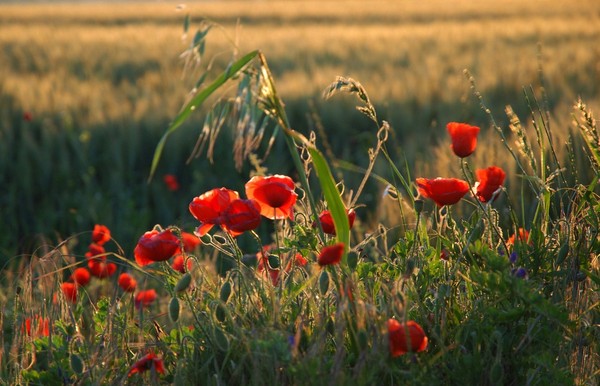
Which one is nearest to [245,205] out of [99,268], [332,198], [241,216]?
[241,216]

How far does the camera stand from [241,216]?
1.44 meters

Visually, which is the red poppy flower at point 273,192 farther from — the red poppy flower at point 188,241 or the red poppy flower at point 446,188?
the red poppy flower at point 188,241

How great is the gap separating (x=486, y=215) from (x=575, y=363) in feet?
1.01

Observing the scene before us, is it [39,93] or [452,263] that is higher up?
[452,263]

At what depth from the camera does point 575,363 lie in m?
1.46

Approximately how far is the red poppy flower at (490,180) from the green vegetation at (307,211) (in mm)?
26

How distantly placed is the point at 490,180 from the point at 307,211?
399 millimetres

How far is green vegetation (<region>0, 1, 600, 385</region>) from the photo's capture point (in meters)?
1.39

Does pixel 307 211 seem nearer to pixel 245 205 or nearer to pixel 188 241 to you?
pixel 245 205

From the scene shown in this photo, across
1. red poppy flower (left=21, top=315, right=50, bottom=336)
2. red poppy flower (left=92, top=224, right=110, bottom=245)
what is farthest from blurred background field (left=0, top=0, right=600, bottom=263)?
red poppy flower (left=21, top=315, right=50, bottom=336)

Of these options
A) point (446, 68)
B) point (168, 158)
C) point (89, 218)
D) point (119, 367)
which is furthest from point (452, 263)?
point (446, 68)

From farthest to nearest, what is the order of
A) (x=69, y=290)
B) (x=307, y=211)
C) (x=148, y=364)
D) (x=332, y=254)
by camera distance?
(x=69, y=290)
(x=307, y=211)
(x=148, y=364)
(x=332, y=254)

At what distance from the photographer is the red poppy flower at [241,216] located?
4.71 feet

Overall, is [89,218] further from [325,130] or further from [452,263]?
[452,263]
